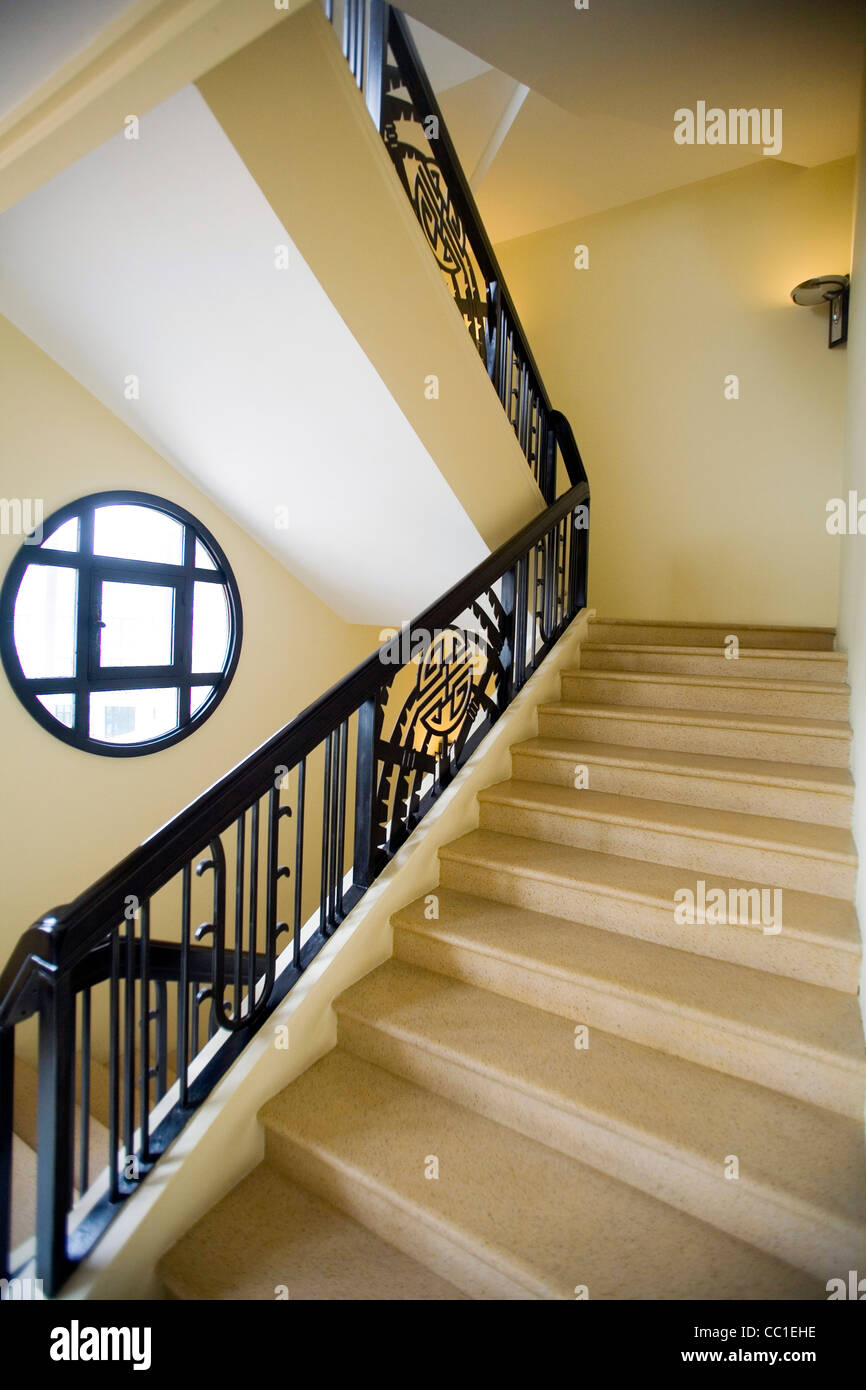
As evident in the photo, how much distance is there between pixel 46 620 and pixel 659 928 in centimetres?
316

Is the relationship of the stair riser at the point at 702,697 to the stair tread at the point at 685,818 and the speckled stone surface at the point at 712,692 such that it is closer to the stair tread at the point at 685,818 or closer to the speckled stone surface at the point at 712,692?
the speckled stone surface at the point at 712,692

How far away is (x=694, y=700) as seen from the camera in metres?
3.04

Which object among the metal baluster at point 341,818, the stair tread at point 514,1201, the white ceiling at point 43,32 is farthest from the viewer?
the metal baluster at point 341,818

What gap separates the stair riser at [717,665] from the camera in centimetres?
299

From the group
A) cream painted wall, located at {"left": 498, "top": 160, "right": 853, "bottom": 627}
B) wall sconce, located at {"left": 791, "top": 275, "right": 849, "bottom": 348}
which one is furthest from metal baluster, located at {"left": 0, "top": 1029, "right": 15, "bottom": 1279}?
wall sconce, located at {"left": 791, "top": 275, "right": 849, "bottom": 348}

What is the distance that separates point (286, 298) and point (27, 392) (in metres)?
1.55

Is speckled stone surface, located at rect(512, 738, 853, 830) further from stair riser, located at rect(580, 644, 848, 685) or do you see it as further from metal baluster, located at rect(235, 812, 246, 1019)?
metal baluster, located at rect(235, 812, 246, 1019)

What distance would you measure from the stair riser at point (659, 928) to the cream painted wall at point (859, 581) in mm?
99

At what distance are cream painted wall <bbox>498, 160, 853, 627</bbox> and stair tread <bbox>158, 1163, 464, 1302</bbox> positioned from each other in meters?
4.05

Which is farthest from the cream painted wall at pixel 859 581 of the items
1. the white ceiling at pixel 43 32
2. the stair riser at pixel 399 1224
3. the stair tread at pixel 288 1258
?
the white ceiling at pixel 43 32

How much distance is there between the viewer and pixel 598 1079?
1.69 metres

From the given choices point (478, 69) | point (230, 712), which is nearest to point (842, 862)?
point (230, 712)

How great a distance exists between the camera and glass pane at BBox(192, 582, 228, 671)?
4.24m

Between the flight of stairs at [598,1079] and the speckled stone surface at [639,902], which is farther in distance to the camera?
the speckled stone surface at [639,902]
